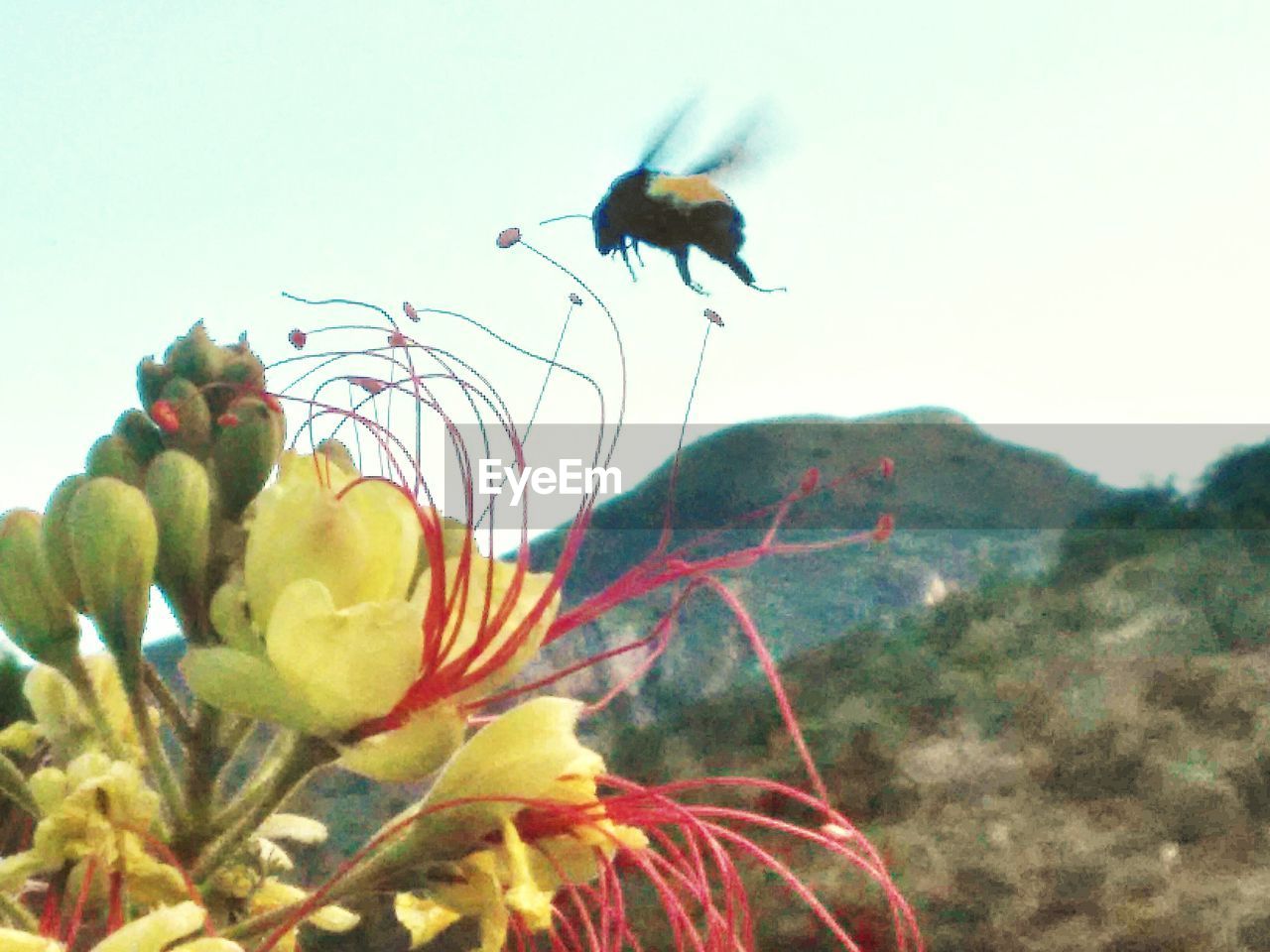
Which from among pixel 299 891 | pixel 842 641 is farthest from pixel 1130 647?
pixel 299 891

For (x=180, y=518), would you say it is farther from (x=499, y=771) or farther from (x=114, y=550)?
(x=499, y=771)

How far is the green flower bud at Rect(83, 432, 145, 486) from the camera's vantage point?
994mm

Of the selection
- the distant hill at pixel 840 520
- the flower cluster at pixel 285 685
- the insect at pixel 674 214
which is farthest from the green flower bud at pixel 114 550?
A: the distant hill at pixel 840 520

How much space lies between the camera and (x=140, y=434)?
102cm

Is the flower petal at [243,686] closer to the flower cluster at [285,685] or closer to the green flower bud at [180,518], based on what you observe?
the flower cluster at [285,685]

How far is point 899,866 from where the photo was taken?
7.14 m

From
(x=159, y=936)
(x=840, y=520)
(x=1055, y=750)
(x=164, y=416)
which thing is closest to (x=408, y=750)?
(x=159, y=936)

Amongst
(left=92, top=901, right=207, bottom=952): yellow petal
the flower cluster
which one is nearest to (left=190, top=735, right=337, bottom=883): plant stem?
the flower cluster

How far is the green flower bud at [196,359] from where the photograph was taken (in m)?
1.03

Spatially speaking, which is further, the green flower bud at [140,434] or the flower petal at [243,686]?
the green flower bud at [140,434]

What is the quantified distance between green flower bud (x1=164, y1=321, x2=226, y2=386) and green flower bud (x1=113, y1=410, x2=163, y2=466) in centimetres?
4

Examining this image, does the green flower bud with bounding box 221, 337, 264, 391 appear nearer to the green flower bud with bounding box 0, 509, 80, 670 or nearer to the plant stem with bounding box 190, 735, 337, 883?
the green flower bud with bounding box 0, 509, 80, 670

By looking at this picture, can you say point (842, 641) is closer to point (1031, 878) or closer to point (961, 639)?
point (961, 639)

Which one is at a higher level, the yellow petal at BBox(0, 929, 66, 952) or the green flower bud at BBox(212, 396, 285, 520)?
the green flower bud at BBox(212, 396, 285, 520)
